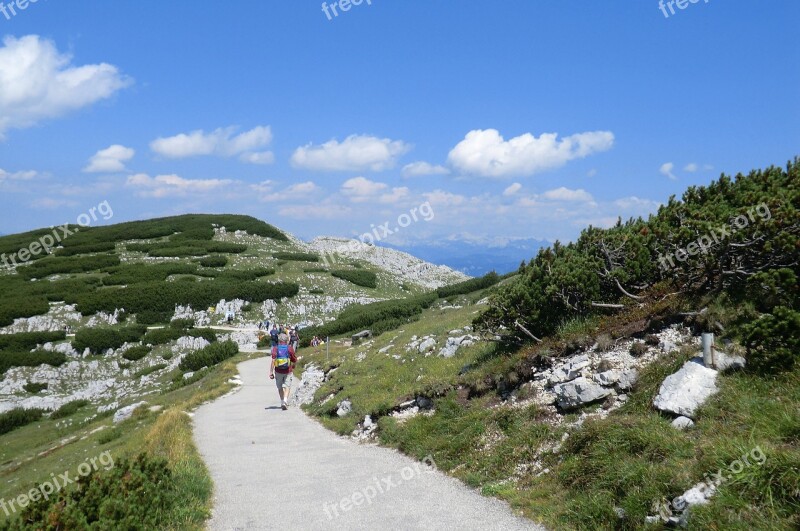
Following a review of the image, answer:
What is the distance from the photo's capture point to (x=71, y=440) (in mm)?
23203

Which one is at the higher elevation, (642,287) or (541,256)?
(541,256)

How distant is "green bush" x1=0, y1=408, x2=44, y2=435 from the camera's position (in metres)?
29.9

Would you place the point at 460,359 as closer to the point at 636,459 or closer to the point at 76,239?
the point at 636,459

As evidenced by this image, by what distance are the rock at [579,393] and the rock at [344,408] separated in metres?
8.28

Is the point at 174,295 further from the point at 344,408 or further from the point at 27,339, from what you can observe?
the point at 344,408

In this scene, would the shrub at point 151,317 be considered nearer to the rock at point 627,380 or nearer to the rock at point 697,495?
the rock at point 627,380

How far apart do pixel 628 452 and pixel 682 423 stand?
102 cm

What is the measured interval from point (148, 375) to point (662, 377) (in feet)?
130

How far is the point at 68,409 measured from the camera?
32.5 m

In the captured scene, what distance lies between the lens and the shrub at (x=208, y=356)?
38438 millimetres

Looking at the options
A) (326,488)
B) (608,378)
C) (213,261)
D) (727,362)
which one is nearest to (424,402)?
(326,488)

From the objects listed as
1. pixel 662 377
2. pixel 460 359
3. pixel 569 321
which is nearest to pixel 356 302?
pixel 460 359

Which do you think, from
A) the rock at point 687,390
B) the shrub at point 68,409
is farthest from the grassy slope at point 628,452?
the shrub at point 68,409

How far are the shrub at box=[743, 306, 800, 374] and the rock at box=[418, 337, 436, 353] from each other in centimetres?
1287
